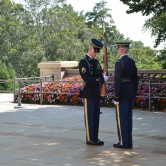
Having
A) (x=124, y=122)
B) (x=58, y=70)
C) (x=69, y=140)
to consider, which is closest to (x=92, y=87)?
(x=124, y=122)

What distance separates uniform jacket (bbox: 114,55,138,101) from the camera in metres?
9.12

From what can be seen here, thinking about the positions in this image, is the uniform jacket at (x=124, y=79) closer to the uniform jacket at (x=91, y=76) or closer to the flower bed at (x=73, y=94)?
the uniform jacket at (x=91, y=76)

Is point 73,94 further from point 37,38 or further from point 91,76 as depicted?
point 37,38

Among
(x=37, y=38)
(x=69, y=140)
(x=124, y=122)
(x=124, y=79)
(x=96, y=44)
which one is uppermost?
(x=37, y=38)

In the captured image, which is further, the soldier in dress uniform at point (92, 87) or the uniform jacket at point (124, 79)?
the soldier in dress uniform at point (92, 87)

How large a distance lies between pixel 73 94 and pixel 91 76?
8.21 metres

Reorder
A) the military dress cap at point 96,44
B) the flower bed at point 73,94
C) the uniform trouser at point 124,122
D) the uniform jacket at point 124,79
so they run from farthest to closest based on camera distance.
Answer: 1. the flower bed at point 73,94
2. the military dress cap at point 96,44
3. the uniform trouser at point 124,122
4. the uniform jacket at point 124,79

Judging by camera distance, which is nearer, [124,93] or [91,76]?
[124,93]

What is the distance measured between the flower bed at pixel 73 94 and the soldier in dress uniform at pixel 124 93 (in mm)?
6505

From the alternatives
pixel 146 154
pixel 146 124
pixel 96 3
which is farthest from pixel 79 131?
pixel 96 3

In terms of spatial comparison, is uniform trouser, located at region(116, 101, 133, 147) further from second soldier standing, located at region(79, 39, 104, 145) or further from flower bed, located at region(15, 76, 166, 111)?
flower bed, located at region(15, 76, 166, 111)

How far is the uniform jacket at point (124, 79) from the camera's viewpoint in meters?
9.12

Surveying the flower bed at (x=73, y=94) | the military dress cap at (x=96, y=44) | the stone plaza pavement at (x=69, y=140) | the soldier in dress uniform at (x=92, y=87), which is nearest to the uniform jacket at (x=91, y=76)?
the soldier in dress uniform at (x=92, y=87)

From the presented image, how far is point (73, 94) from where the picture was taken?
17703 millimetres
